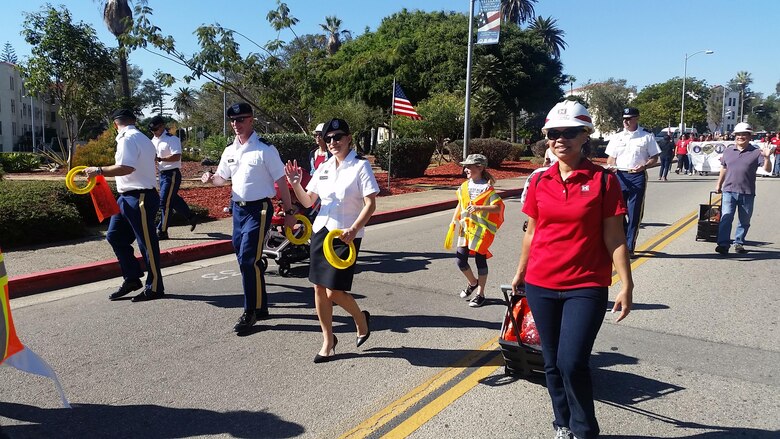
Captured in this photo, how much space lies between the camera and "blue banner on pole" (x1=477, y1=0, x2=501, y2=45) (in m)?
17.8

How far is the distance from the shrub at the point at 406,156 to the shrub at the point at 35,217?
1226cm

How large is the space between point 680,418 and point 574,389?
119cm

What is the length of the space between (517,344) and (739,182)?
6406mm

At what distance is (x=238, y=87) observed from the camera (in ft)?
67.3

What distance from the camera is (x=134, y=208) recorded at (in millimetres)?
6289

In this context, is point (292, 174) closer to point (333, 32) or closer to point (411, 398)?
point (411, 398)

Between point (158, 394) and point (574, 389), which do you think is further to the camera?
point (158, 394)

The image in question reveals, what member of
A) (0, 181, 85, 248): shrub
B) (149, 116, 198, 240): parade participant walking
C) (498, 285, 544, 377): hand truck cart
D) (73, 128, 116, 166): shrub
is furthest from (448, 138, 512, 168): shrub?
(498, 285, 544, 377): hand truck cart

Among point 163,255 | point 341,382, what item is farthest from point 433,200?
point 341,382

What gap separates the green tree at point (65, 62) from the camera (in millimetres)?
19781

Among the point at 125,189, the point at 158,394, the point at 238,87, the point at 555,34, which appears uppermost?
the point at 555,34

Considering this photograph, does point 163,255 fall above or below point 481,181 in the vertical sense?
below

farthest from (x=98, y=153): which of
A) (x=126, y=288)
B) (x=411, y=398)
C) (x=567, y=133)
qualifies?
(x=567, y=133)

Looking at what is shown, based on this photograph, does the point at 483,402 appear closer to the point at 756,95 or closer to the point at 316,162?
the point at 316,162
